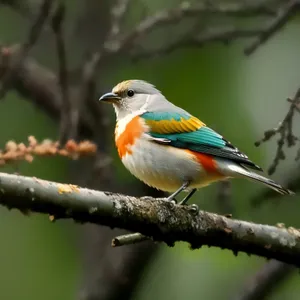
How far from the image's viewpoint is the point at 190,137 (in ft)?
15.5

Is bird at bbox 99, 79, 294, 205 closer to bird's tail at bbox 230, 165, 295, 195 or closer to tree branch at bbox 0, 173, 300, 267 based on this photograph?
bird's tail at bbox 230, 165, 295, 195

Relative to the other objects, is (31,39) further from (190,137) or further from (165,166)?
(165,166)

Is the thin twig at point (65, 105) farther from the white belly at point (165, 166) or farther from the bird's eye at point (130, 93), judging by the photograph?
the white belly at point (165, 166)

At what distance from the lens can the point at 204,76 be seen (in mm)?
6195

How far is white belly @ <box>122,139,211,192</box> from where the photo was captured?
4.46m

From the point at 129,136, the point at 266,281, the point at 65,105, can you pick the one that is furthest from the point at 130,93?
the point at 266,281

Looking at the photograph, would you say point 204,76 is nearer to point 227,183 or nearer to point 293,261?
point 227,183

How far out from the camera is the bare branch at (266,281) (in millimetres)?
5363

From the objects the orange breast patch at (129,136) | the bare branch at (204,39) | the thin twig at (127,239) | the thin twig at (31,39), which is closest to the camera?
the thin twig at (127,239)

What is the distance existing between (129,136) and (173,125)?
27 cm

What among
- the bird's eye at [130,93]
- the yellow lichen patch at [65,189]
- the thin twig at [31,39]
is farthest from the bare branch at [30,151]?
the bird's eye at [130,93]

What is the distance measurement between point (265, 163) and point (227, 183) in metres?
0.59

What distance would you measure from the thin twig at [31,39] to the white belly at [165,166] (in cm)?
102

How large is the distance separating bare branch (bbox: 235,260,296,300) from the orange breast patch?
4.50 feet
